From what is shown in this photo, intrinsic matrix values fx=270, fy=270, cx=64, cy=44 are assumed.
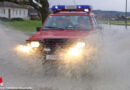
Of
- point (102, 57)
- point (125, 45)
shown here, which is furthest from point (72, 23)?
point (125, 45)

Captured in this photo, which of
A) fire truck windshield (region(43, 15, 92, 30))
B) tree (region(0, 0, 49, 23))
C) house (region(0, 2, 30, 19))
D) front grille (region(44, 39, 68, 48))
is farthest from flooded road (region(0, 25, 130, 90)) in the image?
house (region(0, 2, 30, 19))

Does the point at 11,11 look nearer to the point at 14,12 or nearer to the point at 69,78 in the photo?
the point at 14,12

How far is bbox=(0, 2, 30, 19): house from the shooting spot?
6009 centimetres

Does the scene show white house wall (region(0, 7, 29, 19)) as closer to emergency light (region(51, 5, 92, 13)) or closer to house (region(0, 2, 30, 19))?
house (region(0, 2, 30, 19))

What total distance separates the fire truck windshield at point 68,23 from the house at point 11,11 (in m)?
48.5

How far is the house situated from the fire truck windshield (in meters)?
48.5

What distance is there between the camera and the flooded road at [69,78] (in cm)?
643

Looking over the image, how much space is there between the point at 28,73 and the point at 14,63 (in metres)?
1.18

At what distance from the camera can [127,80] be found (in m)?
6.93

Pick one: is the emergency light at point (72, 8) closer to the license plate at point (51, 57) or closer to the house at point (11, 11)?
the license plate at point (51, 57)

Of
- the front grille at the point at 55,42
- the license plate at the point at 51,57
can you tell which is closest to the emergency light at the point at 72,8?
the front grille at the point at 55,42

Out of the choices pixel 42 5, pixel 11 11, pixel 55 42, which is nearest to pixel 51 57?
pixel 55 42

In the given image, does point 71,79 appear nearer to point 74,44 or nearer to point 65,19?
point 74,44

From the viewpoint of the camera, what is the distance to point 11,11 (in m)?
63.6
